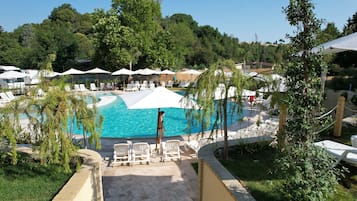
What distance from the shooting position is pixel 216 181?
4621 millimetres

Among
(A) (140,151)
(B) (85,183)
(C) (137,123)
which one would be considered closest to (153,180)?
(A) (140,151)

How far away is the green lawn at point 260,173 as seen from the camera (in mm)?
4070

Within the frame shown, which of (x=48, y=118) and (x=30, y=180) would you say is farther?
(x=30, y=180)

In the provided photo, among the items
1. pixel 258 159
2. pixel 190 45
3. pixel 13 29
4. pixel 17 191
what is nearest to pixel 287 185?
pixel 258 159

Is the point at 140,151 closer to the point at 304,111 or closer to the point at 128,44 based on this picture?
the point at 304,111

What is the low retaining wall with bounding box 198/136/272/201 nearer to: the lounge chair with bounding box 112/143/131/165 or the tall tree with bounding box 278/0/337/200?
the tall tree with bounding box 278/0/337/200

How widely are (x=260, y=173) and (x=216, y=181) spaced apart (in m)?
0.88

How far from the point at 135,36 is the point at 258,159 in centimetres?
2390

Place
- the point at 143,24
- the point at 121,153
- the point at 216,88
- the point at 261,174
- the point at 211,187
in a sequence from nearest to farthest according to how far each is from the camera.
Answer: the point at 261,174
the point at 211,187
the point at 216,88
the point at 121,153
the point at 143,24

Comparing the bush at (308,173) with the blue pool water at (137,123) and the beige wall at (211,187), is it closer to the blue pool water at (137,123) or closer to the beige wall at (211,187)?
the beige wall at (211,187)

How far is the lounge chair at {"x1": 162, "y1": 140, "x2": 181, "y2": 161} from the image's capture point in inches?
317

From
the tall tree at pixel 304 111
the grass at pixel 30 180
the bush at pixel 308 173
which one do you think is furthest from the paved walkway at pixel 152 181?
the tall tree at pixel 304 111

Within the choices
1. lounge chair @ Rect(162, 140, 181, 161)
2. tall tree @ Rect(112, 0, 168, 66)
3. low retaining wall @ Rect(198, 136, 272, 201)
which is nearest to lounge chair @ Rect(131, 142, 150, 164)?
lounge chair @ Rect(162, 140, 181, 161)

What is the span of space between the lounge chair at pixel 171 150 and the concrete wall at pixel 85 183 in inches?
114
